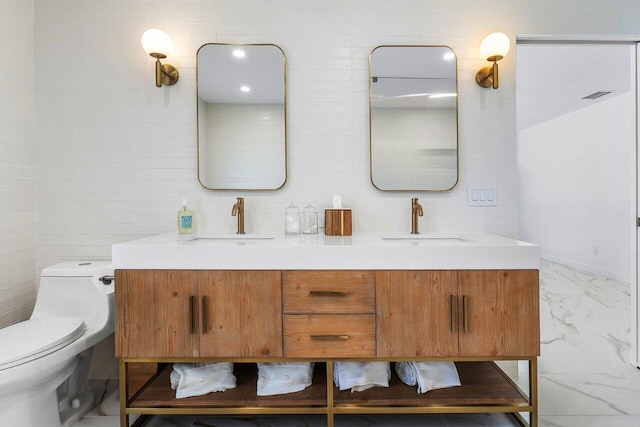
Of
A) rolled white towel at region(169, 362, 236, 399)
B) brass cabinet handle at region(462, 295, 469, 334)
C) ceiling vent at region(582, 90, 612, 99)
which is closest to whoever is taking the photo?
brass cabinet handle at region(462, 295, 469, 334)

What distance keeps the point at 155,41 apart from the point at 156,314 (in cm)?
136

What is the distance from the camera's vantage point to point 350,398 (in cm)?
147

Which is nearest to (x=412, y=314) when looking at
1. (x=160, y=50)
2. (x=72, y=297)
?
(x=72, y=297)

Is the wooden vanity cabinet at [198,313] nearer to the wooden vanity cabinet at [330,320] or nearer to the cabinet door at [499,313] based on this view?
the wooden vanity cabinet at [330,320]

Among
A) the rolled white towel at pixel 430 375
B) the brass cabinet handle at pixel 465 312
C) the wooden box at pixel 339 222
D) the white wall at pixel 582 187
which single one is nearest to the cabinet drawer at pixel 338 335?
the rolled white towel at pixel 430 375

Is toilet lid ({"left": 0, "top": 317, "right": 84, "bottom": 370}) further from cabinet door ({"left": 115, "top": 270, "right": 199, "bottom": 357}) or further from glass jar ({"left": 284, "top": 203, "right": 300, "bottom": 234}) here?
glass jar ({"left": 284, "top": 203, "right": 300, "bottom": 234})

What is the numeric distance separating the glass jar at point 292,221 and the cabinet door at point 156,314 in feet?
1.97

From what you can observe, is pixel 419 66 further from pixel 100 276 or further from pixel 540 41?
pixel 100 276

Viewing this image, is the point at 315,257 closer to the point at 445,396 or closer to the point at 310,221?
the point at 310,221

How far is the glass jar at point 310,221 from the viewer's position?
1896mm

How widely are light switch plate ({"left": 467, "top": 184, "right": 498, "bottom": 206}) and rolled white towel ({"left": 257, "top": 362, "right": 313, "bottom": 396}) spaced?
1.25 metres

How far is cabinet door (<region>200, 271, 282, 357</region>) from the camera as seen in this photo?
4.62ft

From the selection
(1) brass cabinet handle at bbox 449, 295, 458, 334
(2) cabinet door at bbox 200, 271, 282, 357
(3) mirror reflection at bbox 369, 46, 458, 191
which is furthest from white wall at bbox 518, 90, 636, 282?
(2) cabinet door at bbox 200, 271, 282, 357

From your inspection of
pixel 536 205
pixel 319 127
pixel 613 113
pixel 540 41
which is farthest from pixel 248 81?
pixel 536 205
